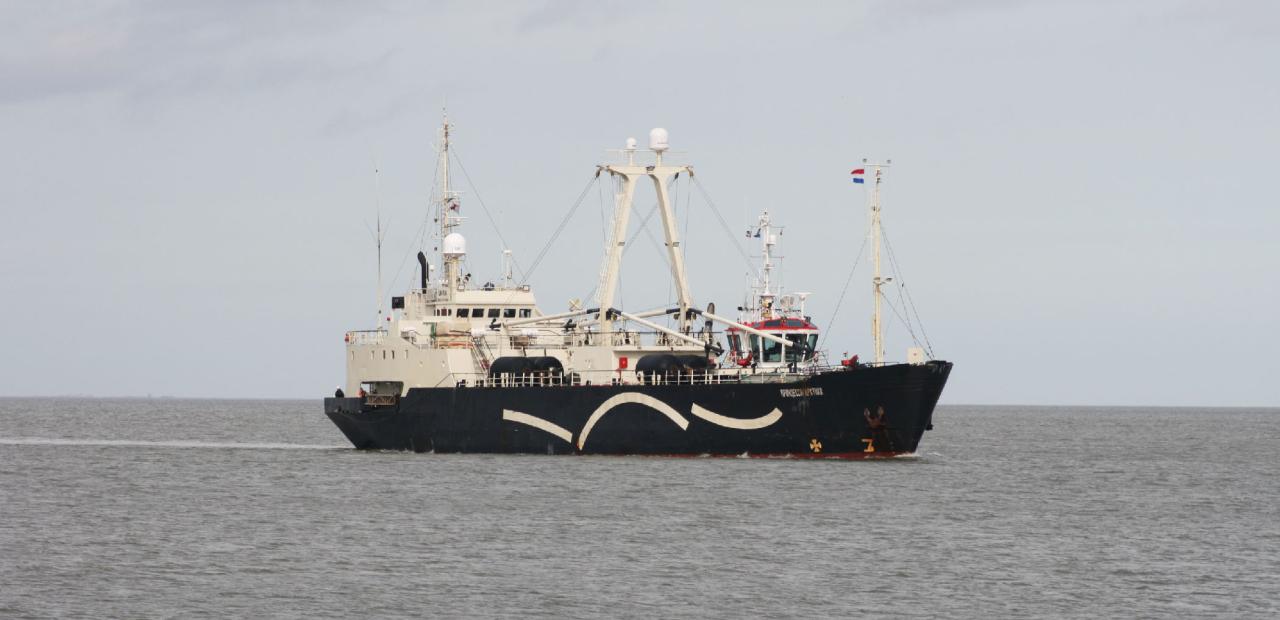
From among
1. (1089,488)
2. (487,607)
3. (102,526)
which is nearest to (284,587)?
(487,607)

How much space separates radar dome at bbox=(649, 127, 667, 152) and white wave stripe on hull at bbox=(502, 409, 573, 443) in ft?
35.5

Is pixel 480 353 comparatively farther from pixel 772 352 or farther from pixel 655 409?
pixel 772 352

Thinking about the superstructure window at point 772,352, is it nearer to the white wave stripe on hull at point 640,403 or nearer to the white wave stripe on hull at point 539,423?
the white wave stripe on hull at point 640,403

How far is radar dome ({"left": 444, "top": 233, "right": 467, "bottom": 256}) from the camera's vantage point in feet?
220

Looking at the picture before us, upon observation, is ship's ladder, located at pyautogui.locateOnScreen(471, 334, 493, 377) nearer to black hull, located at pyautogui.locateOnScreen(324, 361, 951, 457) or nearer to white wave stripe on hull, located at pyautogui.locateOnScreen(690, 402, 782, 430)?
black hull, located at pyautogui.locateOnScreen(324, 361, 951, 457)

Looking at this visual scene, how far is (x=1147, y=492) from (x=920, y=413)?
741 cm

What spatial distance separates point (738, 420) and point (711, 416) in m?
0.95

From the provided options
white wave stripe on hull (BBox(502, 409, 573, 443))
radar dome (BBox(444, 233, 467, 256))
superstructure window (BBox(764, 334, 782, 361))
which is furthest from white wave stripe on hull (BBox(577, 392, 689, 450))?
radar dome (BBox(444, 233, 467, 256))

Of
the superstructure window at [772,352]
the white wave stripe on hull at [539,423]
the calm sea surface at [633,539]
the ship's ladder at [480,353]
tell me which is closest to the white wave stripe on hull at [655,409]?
the white wave stripe on hull at [539,423]

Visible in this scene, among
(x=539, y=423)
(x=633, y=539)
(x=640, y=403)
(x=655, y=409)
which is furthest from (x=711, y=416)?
(x=633, y=539)

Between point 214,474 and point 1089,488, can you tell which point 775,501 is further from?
point 214,474

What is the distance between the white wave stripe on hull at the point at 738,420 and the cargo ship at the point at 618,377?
46 millimetres

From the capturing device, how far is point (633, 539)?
3766 centimetres

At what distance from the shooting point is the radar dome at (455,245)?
67.0m
